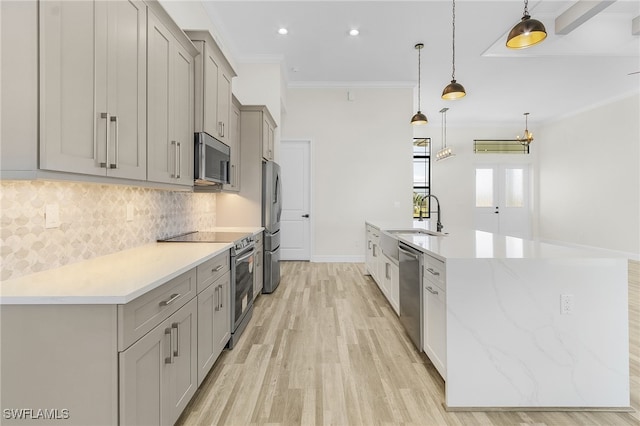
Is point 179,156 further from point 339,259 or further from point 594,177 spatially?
point 594,177

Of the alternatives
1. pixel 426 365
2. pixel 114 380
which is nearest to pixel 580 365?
A: pixel 426 365

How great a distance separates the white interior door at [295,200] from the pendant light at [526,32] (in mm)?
4244

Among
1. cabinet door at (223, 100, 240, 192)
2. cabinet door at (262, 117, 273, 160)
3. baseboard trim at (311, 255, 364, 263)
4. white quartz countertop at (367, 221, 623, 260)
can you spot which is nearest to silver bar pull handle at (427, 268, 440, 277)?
white quartz countertop at (367, 221, 623, 260)

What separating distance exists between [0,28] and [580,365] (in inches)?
122

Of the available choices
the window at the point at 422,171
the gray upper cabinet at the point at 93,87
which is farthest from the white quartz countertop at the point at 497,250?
the window at the point at 422,171

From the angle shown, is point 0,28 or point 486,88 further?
point 486,88

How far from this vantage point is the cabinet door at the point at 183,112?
87.5 inches

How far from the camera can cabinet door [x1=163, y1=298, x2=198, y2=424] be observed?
153cm

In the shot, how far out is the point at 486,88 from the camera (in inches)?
245

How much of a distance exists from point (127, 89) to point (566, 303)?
8.95 feet

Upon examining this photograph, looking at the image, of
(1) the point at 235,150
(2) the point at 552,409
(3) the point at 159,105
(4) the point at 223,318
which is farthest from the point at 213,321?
(1) the point at 235,150

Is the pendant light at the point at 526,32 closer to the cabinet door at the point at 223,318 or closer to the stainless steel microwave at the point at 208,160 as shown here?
the stainless steel microwave at the point at 208,160

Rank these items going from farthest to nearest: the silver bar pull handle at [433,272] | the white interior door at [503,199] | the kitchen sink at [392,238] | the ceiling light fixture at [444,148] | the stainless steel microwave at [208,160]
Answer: the white interior door at [503,199] → the ceiling light fixture at [444,148] → the kitchen sink at [392,238] → the stainless steel microwave at [208,160] → the silver bar pull handle at [433,272]

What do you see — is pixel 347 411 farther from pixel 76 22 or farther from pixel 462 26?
pixel 462 26
